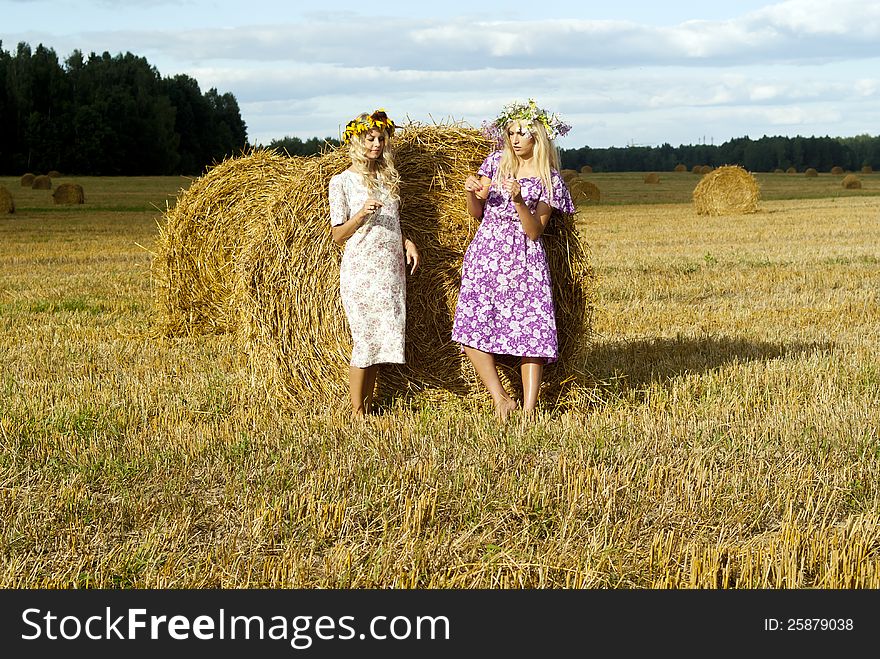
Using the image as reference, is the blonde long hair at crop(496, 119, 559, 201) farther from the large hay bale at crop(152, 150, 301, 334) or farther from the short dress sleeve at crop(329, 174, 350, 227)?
the large hay bale at crop(152, 150, 301, 334)

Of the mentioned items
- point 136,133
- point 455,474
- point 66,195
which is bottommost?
point 455,474

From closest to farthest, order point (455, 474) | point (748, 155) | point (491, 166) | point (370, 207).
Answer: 1. point (455, 474)
2. point (370, 207)
3. point (491, 166)
4. point (748, 155)

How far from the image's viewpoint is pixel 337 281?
6.96m

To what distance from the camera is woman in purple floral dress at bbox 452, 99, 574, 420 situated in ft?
20.9

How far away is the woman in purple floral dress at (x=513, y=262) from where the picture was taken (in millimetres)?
6379

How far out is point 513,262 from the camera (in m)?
6.47

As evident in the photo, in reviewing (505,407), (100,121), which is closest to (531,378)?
(505,407)

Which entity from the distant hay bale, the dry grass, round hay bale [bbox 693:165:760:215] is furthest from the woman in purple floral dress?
the distant hay bale

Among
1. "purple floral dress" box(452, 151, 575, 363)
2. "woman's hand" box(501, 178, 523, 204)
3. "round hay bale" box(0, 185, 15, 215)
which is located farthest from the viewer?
"round hay bale" box(0, 185, 15, 215)

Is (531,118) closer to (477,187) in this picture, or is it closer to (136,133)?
(477,187)

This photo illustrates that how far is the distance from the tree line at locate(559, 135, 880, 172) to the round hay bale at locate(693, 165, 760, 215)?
4758 cm

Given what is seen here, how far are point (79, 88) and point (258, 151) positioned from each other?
71329 millimetres

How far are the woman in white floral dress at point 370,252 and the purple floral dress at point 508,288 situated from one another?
0.41m

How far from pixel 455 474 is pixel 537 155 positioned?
2.17m
